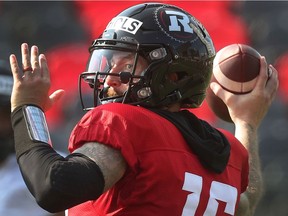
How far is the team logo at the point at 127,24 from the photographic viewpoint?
7.82 ft

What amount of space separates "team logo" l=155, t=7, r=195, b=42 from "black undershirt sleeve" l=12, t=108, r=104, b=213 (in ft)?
1.98

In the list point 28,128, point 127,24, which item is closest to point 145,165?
point 28,128

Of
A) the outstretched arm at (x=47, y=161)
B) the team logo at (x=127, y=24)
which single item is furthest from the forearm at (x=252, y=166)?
the outstretched arm at (x=47, y=161)

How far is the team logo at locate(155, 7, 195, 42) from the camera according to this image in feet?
7.86

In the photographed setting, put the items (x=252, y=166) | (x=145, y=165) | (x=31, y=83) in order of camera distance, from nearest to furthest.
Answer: (x=145, y=165), (x=31, y=83), (x=252, y=166)

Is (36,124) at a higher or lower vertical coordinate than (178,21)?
lower

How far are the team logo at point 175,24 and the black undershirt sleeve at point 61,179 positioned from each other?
1.98 feet

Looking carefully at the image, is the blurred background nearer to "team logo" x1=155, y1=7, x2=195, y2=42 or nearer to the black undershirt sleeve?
"team logo" x1=155, y1=7, x2=195, y2=42

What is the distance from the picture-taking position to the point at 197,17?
5512mm

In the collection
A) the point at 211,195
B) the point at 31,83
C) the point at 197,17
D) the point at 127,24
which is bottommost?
the point at 197,17

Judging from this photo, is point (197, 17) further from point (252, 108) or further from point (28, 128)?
point (28, 128)

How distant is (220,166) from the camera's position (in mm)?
2332

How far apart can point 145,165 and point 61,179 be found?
281mm

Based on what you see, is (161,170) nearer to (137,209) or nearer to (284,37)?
(137,209)
